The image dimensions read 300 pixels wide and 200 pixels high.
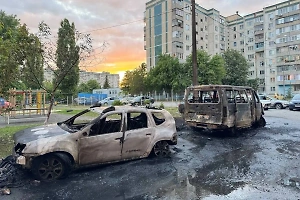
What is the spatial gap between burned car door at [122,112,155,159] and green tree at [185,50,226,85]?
37.4 m

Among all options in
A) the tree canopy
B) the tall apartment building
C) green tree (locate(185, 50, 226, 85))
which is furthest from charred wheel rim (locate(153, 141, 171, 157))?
the tall apartment building

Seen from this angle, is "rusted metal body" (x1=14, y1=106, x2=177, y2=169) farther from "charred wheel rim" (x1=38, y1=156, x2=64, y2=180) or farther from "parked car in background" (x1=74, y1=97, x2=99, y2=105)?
"parked car in background" (x1=74, y1=97, x2=99, y2=105)

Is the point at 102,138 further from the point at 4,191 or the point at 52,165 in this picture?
the point at 4,191

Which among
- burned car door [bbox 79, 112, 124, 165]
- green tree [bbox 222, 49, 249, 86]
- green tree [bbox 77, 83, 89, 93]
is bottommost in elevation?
burned car door [bbox 79, 112, 124, 165]

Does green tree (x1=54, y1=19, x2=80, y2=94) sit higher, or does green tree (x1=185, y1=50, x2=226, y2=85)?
green tree (x1=185, y1=50, x2=226, y2=85)

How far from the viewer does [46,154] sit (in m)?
4.80

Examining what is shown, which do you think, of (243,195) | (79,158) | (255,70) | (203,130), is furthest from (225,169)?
(255,70)

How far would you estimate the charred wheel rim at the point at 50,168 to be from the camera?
4809 mm

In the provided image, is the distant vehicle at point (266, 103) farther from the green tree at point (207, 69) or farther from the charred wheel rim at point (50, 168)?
the charred wheel rim at point (50, 168)

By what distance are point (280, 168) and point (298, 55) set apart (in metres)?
62.1

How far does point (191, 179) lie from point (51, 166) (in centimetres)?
287

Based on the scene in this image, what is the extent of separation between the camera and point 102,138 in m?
5.44

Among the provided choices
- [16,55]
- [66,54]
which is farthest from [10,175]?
[66,54]

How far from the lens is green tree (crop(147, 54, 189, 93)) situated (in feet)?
141
